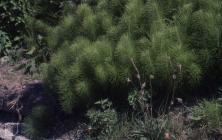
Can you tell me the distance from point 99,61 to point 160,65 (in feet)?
2.18

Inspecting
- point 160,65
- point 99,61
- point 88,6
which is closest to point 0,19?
point 88,6

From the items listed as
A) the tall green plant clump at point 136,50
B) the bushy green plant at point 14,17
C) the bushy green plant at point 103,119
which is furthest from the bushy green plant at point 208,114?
the bushy green plant at point 14,17

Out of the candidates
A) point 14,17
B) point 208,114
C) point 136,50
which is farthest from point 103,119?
point 14,17

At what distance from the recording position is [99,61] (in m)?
5.49

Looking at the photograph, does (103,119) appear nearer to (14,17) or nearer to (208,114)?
(208,114)

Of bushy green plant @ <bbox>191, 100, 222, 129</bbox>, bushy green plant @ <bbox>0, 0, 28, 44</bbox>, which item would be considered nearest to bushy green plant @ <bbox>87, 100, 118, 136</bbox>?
bushy green plant @ <bbox>191, 100, 222, 129</bbox>

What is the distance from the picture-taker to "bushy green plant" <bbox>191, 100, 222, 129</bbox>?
15.8 feet

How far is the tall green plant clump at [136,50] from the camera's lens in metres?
5.13

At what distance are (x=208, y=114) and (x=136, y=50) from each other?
0.98 meters

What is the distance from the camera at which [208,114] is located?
4.85m

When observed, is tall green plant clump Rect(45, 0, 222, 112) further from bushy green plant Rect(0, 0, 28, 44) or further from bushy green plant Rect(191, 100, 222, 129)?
bushy green plant Rect(0, 0, 28, 44)

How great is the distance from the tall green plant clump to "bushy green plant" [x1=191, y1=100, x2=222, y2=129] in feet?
0.87

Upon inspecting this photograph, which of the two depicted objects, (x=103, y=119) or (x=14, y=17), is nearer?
(x=103, y=119)

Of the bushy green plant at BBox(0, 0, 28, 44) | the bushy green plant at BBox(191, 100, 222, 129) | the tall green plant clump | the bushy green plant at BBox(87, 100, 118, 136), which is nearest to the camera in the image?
the bushy green plant at BBox(191, 100, 222, 129)
